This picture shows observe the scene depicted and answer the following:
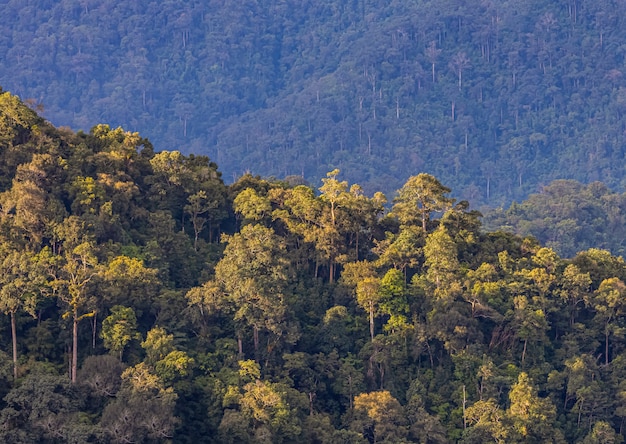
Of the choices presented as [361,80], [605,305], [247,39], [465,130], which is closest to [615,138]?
[465,130]

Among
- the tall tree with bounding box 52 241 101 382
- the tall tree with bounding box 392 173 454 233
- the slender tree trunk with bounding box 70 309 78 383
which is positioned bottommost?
the slender tree trunk with bounding box 70 309 78 383

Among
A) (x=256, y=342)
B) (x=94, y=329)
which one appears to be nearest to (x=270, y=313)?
(x=256, y=342)

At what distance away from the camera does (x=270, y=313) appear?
39438 mm

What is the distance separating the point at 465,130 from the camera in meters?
132

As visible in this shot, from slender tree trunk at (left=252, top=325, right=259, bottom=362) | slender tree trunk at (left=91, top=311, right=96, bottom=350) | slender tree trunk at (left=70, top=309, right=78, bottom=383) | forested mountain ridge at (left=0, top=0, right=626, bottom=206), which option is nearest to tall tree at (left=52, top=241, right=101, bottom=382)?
slender tree trunk at (left=70, top=309, right=78, bottom=383)

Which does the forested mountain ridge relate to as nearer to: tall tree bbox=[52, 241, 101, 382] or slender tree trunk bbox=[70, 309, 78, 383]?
tall tree bbox=[52, 241, 101, 382]

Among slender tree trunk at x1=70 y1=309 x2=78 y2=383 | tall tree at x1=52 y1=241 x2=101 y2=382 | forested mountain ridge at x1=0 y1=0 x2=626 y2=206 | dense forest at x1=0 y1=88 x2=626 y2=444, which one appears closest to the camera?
dense forest at x1=0 y1=88 x2=626 y2=444

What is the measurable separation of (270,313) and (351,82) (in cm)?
9406

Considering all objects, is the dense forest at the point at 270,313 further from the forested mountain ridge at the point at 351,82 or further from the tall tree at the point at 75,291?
the forested mountain ridge at the point at 351,82

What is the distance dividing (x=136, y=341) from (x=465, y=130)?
96.2 meters

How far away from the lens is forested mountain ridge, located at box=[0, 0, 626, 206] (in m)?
127

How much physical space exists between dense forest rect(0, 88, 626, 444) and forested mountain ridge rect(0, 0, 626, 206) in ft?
249

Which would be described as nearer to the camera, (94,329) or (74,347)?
(74,347)

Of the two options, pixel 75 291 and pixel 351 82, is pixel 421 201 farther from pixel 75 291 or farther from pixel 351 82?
pixel 351 82
